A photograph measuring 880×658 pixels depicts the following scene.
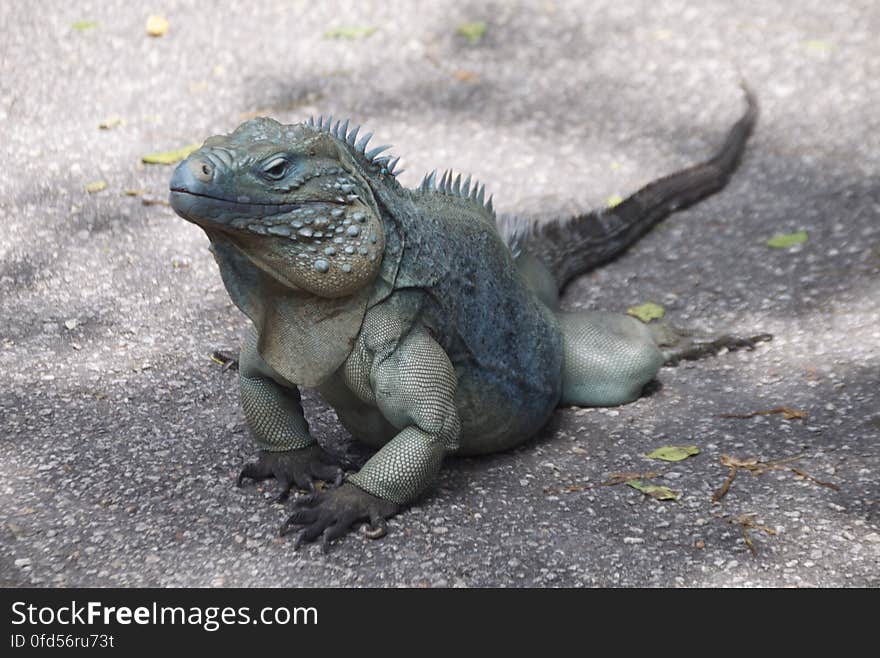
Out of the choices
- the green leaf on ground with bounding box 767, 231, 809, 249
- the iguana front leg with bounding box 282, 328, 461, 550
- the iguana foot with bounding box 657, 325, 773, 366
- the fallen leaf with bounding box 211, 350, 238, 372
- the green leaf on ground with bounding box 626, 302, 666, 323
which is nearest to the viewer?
the iguana front leg with bounding box 282, 328, 461, 550

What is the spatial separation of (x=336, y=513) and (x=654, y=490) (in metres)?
1.25

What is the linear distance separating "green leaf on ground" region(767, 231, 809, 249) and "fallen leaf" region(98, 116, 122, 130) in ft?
14.8

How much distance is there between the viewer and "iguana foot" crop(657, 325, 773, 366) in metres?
5.45

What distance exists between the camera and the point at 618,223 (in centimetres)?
653

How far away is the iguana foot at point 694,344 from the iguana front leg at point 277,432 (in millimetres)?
1965

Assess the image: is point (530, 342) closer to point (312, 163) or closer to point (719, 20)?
point (312, 163)

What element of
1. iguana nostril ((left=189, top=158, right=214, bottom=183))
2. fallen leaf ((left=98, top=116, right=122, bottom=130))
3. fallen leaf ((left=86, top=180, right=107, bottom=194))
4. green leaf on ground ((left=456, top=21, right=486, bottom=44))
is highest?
green leaf on ground ((left=456, top=21, right=486, bottom=44))

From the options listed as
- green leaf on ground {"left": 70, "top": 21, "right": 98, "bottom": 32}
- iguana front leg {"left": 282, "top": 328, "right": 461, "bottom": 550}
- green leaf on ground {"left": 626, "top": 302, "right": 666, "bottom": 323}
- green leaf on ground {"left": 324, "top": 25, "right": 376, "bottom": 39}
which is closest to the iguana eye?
iguana front leg {"left": 282, "top": 328, "right": 461, "bottom": 550}

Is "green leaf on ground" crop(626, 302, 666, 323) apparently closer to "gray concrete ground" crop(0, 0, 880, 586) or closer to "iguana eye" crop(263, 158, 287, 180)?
"gray concrete ground" crop(0, 0, 880, 586)

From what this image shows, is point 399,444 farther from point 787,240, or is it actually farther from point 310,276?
point 787,240

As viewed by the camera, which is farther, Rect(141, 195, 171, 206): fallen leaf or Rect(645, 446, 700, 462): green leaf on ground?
Rect(141, 195, 171, 206): fallen leaf

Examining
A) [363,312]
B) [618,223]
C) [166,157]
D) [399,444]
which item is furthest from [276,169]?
[166,157]

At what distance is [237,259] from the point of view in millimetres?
3738

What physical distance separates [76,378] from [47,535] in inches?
49.9
